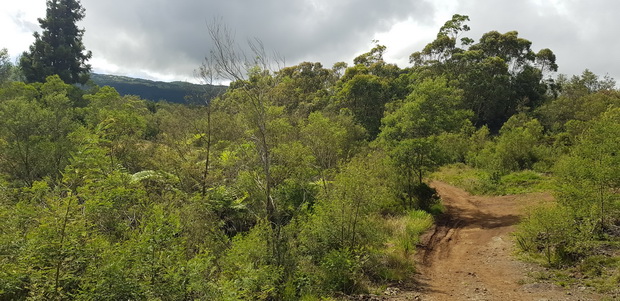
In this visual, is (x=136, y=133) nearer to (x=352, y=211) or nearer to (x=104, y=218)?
(x=104, y=218)

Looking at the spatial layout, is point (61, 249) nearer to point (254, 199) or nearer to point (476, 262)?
point (254, 199)

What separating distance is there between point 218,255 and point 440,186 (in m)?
19.8

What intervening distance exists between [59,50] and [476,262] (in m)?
41.8

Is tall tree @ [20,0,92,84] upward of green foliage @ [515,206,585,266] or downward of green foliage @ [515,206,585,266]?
upward

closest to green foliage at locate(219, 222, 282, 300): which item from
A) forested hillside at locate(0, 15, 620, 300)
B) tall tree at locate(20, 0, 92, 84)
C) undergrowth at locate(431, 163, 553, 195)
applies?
forested hillside at locate(0, 15, 620, 300)

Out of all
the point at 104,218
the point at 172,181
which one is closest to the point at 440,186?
the point at 172,181

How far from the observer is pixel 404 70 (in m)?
43.3

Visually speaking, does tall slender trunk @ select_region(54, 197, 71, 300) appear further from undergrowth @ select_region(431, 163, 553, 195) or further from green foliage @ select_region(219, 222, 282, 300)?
undergrowth @ select_region(431, 163, 553, 195)

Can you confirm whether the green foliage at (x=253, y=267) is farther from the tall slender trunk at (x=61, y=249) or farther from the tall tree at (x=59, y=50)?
the tall tree at (x=59, y=50)

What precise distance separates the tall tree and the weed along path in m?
39.3

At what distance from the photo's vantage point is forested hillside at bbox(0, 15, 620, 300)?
5820mm

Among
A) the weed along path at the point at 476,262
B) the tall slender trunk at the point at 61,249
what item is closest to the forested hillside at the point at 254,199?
the tall slender trunk at the point at 61,249

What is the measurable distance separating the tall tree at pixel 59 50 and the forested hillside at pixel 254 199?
10953mm

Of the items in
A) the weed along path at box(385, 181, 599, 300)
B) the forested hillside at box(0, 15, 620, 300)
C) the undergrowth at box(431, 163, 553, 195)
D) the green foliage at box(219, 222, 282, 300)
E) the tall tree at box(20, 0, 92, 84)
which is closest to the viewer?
the forested hillside at box(0, 15, 620, 300)
